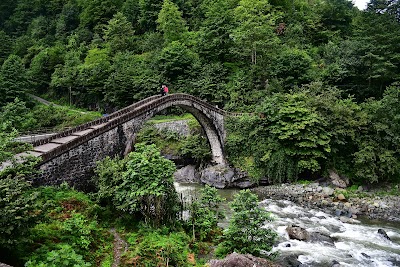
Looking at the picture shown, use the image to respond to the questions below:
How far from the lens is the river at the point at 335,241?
46.6 ft

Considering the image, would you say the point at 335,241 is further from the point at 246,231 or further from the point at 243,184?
the point at 243,184

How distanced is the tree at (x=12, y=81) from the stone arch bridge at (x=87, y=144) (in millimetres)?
24617

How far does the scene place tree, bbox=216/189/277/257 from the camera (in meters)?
11.5

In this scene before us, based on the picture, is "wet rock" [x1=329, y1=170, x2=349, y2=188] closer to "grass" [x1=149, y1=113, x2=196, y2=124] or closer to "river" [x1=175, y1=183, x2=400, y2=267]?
"river" [x1=175, y1=183, x2=400, y2=267]

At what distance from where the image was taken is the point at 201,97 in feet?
116

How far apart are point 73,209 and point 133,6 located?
5232 cm

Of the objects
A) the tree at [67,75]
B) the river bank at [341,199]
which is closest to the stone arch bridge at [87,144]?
the river bank at [341,199]

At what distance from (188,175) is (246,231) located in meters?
17.8

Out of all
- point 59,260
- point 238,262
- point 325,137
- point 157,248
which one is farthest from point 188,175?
point 59,260

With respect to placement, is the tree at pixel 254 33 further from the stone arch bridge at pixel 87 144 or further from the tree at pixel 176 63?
the stone arch bridge at pixel 87 144

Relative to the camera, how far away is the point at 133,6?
56781 millimetres

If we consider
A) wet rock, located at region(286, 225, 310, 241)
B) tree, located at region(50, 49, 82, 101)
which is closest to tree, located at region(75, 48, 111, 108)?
tree, located at region(50, 49, 82, 101)

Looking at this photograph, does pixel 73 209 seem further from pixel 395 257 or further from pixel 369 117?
pixel 369 117

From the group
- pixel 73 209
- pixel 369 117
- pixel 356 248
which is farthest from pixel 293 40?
pixel 73 209
